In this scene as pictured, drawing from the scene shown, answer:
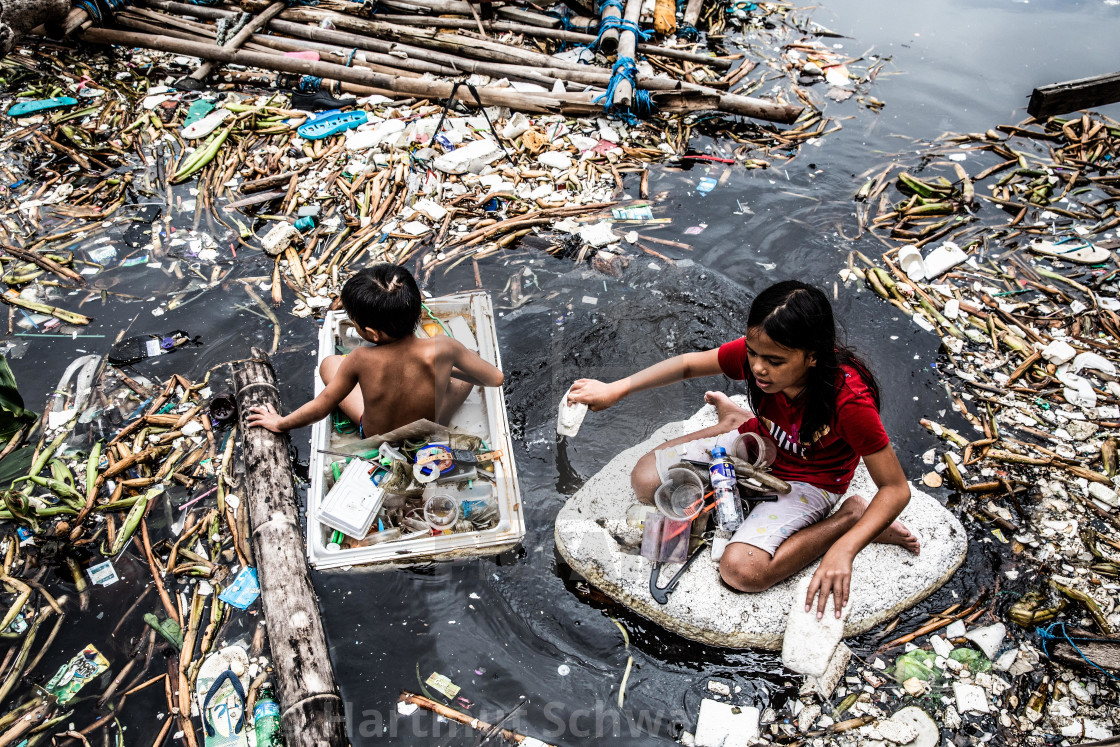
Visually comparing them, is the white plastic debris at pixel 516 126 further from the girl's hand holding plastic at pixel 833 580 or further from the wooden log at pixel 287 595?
the girl's hand holding plastic at pixel 833 580

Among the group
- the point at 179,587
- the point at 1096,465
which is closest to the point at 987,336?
the point at 1096,465

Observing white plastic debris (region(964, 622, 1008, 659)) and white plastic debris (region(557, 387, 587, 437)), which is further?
white plastic debris (region(557, 387, 587, 437))

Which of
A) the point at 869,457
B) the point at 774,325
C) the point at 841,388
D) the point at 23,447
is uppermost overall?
the point at 774,325

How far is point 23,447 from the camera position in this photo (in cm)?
356

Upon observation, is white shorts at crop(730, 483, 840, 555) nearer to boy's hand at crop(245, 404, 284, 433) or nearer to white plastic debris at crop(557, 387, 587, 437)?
white plastic debris at crop(557, 387, 587, 437)

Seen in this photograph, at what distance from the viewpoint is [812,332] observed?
2.29m

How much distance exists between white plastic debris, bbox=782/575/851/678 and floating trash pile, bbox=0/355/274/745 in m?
2.16

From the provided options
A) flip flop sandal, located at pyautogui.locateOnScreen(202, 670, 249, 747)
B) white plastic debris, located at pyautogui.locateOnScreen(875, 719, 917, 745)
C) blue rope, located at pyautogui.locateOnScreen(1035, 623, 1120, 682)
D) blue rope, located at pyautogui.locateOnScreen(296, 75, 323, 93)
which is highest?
blue rope, located at pyautogui.locateOnScreen(296, 75, 323, 93)

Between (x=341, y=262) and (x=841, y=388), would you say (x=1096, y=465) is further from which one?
(x=341, y=262)

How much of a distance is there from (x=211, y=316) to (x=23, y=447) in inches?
47.6

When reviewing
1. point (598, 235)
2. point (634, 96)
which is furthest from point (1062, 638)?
point (634, 96)

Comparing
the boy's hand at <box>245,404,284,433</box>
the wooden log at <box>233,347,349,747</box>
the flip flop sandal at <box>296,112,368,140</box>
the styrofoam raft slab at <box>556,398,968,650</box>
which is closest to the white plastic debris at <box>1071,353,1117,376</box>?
the styrofoam raft slab at <box>556,398,968,650</box>

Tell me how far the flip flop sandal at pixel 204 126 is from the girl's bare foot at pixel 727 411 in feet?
15.8

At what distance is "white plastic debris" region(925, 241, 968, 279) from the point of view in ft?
15.0
